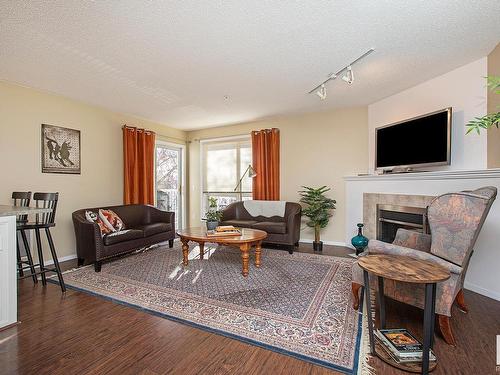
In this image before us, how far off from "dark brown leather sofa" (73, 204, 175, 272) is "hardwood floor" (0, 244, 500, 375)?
0.98 m

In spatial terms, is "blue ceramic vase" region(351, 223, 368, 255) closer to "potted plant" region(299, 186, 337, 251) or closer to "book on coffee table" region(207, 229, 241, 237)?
"potted plant" region(299, 186, 337, 251)

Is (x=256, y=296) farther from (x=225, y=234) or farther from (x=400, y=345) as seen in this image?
(x=400, y=345)

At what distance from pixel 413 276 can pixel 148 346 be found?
5.82ft

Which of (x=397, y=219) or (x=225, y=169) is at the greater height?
(x=225, y=169)

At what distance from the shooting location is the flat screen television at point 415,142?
3.00m

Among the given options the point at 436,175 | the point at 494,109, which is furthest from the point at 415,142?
the point at 494,109

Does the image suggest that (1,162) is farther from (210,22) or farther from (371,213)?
(371,213)

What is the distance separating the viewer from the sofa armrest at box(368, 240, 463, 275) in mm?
1713

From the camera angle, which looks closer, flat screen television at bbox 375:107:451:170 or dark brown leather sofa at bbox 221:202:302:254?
flat screen television at bbox 375:107:451:170

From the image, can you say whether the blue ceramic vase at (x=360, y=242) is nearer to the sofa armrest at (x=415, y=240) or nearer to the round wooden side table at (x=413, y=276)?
the sofa armrest at (x=415, y=240)

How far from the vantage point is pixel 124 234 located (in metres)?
3.55

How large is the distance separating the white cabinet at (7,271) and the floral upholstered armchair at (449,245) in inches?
114

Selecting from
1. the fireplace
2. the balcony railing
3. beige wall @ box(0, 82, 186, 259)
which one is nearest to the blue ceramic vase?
the fireplace

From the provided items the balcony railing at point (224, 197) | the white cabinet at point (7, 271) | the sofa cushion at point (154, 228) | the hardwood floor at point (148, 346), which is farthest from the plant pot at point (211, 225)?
the white cabinet at point (7, 271)
